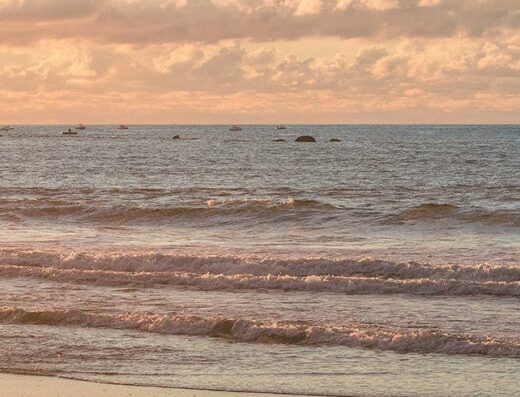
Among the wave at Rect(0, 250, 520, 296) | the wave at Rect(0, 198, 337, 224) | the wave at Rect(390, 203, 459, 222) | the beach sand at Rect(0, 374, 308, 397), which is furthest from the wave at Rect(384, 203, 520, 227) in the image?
the beach sand at Rect(0, 374, 308, 397)

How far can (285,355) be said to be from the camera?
1683 cm

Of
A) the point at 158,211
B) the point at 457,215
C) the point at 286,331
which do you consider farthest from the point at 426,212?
the point at 286,331

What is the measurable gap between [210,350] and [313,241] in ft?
51.4

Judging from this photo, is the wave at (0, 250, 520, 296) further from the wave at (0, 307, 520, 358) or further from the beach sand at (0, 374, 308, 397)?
the beach sand at (0, 374, 308, 397)

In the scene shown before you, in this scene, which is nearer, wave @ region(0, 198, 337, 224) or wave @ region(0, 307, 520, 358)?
wave @ region(0, 307, 520, 358)

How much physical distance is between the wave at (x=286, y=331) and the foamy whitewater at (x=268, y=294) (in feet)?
0.12

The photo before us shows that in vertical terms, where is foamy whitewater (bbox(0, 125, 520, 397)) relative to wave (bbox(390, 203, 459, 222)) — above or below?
below

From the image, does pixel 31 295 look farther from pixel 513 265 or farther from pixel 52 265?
pixel 513 265

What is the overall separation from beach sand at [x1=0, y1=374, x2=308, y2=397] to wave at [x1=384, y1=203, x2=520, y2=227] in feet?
80.7

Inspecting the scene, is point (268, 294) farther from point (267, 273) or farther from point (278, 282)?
point (267, 273)

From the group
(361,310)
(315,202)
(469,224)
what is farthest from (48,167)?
(361,310)

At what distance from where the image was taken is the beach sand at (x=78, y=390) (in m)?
14.4

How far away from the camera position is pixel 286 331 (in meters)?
18.0

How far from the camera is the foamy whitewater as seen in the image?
52.0ft
